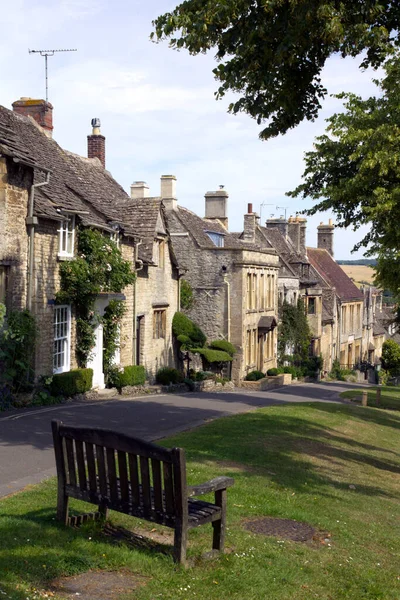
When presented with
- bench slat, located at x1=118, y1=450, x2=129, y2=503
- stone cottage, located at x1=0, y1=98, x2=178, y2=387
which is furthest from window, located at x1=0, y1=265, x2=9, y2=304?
bench slat, located at x1=118, y1=450, x2=129, y2=503

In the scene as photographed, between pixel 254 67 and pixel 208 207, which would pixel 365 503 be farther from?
pixel 208 207

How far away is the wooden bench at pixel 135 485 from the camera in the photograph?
723 centimetres

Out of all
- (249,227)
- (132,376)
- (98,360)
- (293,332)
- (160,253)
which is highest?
(249,227)

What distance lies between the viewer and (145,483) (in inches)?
295

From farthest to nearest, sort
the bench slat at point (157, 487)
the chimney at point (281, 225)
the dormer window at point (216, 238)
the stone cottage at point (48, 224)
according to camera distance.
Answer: the chimney at point (281, 225), the dormer window at point (216, 238), the stone cottage at point (48, 224), the bench slat at point (157, 487)

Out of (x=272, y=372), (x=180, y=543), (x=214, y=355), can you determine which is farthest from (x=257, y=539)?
(x=272, y=372)

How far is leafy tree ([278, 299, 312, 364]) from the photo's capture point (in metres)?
51.9

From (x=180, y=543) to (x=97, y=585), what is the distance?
0.92 metres

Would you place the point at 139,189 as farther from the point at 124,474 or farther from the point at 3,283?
the point at 124,474

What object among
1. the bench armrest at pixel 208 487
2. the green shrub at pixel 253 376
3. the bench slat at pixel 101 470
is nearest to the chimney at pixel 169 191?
the green shrub at pixel 253 376

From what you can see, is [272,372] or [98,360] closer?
[98,360]

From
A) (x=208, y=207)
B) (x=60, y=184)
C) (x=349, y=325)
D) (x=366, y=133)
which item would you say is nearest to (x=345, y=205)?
(x=366, y=133)

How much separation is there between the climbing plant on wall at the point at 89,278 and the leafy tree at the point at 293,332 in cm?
2703

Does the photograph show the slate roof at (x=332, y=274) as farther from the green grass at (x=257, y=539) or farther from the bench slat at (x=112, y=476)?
the bench slat at (x=112, y=476)
